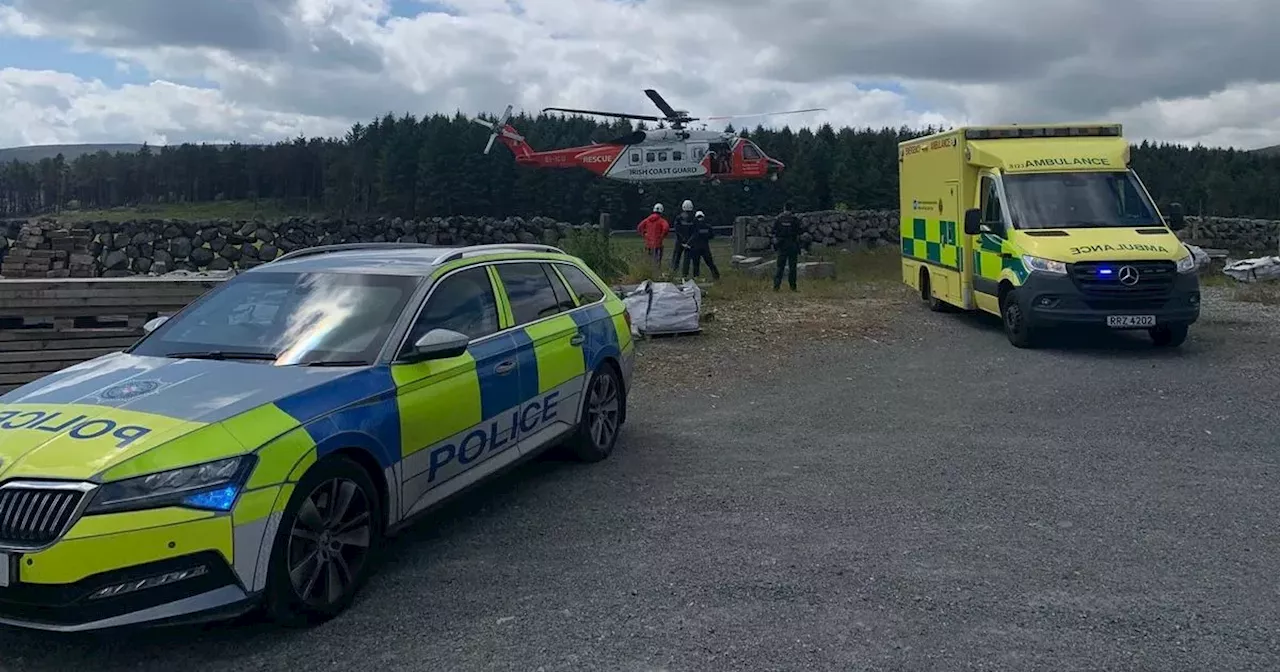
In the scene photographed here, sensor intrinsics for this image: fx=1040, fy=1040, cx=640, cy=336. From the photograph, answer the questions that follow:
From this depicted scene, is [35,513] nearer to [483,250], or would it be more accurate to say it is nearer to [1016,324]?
[483,250]

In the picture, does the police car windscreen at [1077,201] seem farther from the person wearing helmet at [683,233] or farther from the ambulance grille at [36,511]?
the ambulance grille at [36,511]

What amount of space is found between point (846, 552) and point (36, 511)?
346 centimetres

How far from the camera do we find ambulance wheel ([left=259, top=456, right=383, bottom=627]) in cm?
399

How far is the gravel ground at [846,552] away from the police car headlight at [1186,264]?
7.38 ft

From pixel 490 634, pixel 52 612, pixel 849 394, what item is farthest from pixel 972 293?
pixel 52 612

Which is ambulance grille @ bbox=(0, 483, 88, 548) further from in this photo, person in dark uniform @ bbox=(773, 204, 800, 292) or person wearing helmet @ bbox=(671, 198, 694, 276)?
person wearing helmet @ bbox=(671, 198, 694, 276)

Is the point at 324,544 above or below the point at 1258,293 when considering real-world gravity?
below

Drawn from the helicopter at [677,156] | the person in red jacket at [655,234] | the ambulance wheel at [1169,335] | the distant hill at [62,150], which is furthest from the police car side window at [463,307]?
the distant hill at [62,150]

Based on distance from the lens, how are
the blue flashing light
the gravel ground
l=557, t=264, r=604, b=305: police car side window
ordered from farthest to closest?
l=557, t=264, r=604, b=305: police car side window
the gravel ground
the blue flashing light

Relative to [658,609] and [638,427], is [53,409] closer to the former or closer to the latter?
[658,609]

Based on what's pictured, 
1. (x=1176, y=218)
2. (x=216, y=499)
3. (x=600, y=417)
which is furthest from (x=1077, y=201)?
(x=216, y=499)

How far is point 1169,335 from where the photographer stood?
39.7ft

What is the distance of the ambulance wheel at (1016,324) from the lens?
1195 centimetres

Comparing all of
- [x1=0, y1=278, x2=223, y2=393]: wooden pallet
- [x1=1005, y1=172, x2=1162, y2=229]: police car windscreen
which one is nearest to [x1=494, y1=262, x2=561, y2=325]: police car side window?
[x1=0, y1=278, x2=223, y2=393]: wooden pallet
